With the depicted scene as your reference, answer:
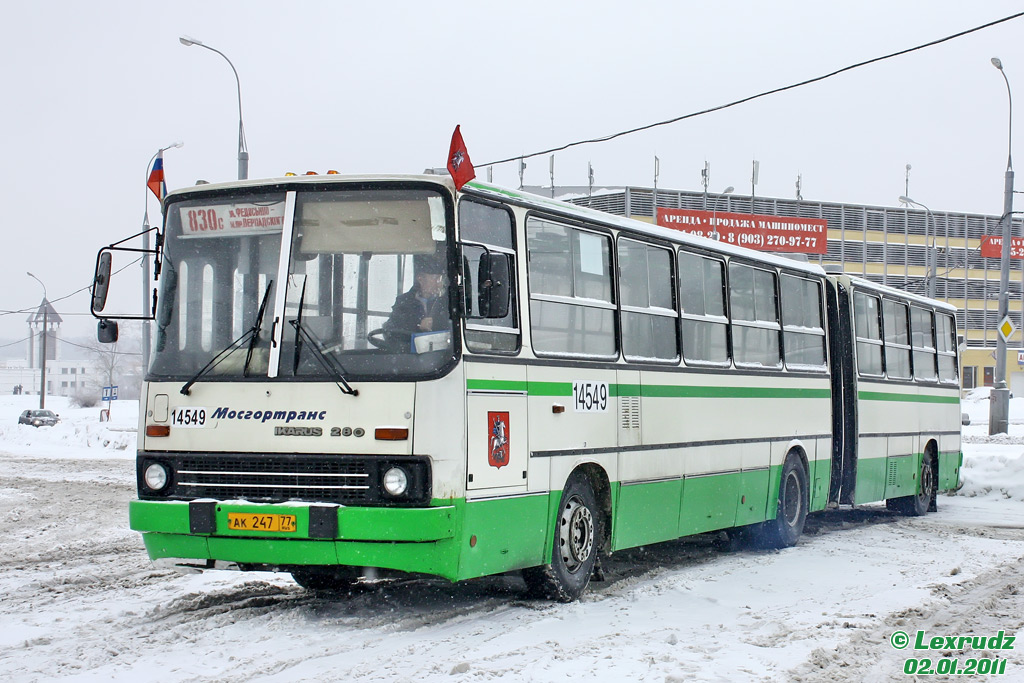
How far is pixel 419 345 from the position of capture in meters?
7.79

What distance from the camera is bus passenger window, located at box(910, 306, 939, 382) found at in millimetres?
16797

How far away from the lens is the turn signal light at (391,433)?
24.8 feet

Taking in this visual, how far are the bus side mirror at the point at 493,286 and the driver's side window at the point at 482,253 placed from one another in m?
0.14

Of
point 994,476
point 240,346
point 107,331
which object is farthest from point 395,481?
point 994,476

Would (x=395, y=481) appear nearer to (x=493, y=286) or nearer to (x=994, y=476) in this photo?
(x=493, y=286)

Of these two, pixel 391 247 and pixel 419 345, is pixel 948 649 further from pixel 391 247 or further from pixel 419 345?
pixel 391 247

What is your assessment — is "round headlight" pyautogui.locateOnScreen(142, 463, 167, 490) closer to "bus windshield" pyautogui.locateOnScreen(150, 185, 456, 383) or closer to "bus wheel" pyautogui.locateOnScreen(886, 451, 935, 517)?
"bus windshield" pyautogui.locateOnScreen(150, 185, 456, 383)

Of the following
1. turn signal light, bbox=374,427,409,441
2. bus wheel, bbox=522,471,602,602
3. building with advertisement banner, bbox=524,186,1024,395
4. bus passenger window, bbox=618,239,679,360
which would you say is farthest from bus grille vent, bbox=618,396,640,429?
building with advertisement banner, bbox=524,186,1024,395

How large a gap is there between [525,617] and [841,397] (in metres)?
7.30

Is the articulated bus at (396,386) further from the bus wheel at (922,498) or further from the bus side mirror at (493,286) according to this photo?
the bus wheel at (922,498)

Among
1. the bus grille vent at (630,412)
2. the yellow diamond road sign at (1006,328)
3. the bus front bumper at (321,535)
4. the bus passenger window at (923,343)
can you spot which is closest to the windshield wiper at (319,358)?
the bus front bumper at (321,535)

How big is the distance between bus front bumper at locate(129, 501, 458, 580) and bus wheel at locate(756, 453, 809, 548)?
6.20 m

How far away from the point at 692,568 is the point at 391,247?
4.89 m
